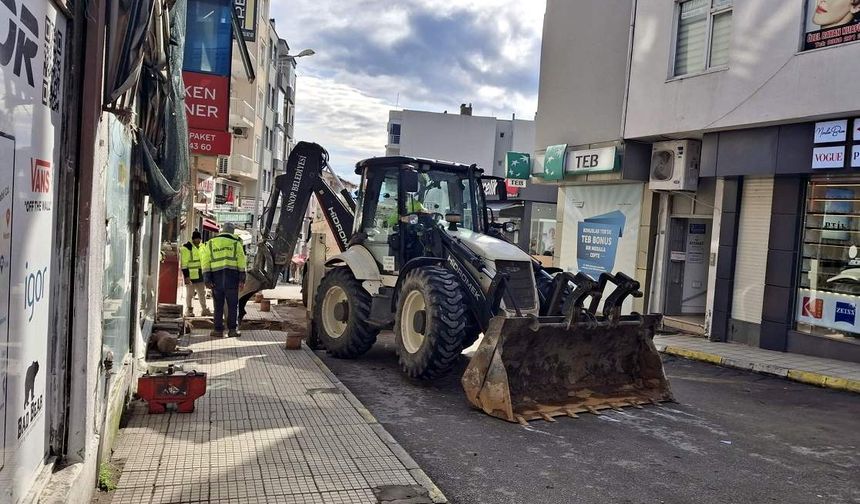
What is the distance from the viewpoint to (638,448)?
19.5 ft

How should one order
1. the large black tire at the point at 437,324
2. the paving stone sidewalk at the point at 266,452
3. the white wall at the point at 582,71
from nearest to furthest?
the paving stone sidewalk at the point at 266,452 → the large black tire at the point at 437,324 → the white wall at the point at 582,71

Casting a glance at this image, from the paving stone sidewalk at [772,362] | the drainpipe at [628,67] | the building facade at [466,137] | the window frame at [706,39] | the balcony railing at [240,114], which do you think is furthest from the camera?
the building facade at [466,137]

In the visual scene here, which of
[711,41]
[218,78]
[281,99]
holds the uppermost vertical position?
[281,99]

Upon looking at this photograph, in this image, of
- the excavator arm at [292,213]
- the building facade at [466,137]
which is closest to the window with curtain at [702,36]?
the excavator arm at [292,213]

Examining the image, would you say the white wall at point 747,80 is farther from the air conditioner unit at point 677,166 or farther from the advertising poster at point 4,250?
the advertising poster at point 4,250

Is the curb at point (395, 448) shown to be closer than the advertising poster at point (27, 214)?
No

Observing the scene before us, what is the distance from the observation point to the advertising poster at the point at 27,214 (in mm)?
2564

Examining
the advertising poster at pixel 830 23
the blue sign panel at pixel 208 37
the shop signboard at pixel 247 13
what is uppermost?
the shop signboard at pixel 247 13

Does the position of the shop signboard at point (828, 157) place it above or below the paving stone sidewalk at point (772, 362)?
above

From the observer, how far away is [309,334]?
1003 centimetres

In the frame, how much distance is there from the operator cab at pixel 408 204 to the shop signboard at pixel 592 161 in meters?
6.57

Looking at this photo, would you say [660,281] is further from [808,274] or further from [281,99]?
[281,99]

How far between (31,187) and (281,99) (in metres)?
54.2

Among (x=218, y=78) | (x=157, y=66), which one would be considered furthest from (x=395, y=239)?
(x=157, y=66)
